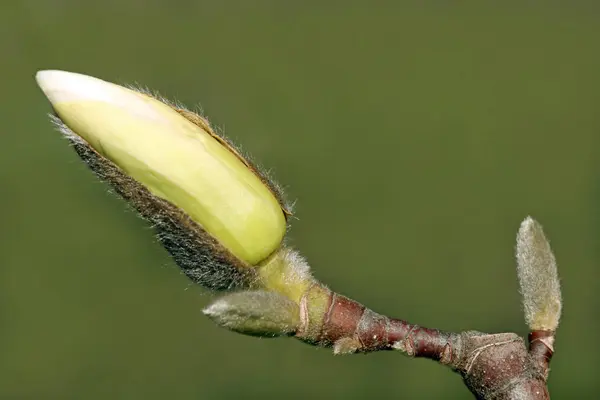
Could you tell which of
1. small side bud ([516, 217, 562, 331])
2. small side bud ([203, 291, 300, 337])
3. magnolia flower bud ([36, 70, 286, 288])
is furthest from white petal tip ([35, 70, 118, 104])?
small side bud ([516, 217, 562, 331])

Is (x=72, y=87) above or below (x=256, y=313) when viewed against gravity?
above

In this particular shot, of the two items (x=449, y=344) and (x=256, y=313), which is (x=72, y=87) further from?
(x=449, y=344)

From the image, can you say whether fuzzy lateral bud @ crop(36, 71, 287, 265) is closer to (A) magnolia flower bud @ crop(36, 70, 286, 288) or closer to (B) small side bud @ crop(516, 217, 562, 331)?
(A) magnolia flower bud @ crop(36, 70, 286, 288)

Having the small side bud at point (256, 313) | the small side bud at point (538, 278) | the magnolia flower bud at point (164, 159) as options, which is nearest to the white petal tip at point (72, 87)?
the magnolia flower bud at point (164, 159)

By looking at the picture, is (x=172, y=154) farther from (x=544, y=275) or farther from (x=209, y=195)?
(x=544, y=275)

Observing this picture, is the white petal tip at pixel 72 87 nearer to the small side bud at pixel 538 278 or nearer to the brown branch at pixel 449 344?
the brown branch at pixel 449 344

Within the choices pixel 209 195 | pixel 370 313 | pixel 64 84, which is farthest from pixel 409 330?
pixel 64 84

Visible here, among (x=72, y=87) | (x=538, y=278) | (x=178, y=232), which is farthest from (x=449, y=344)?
(x=72, y=87)
